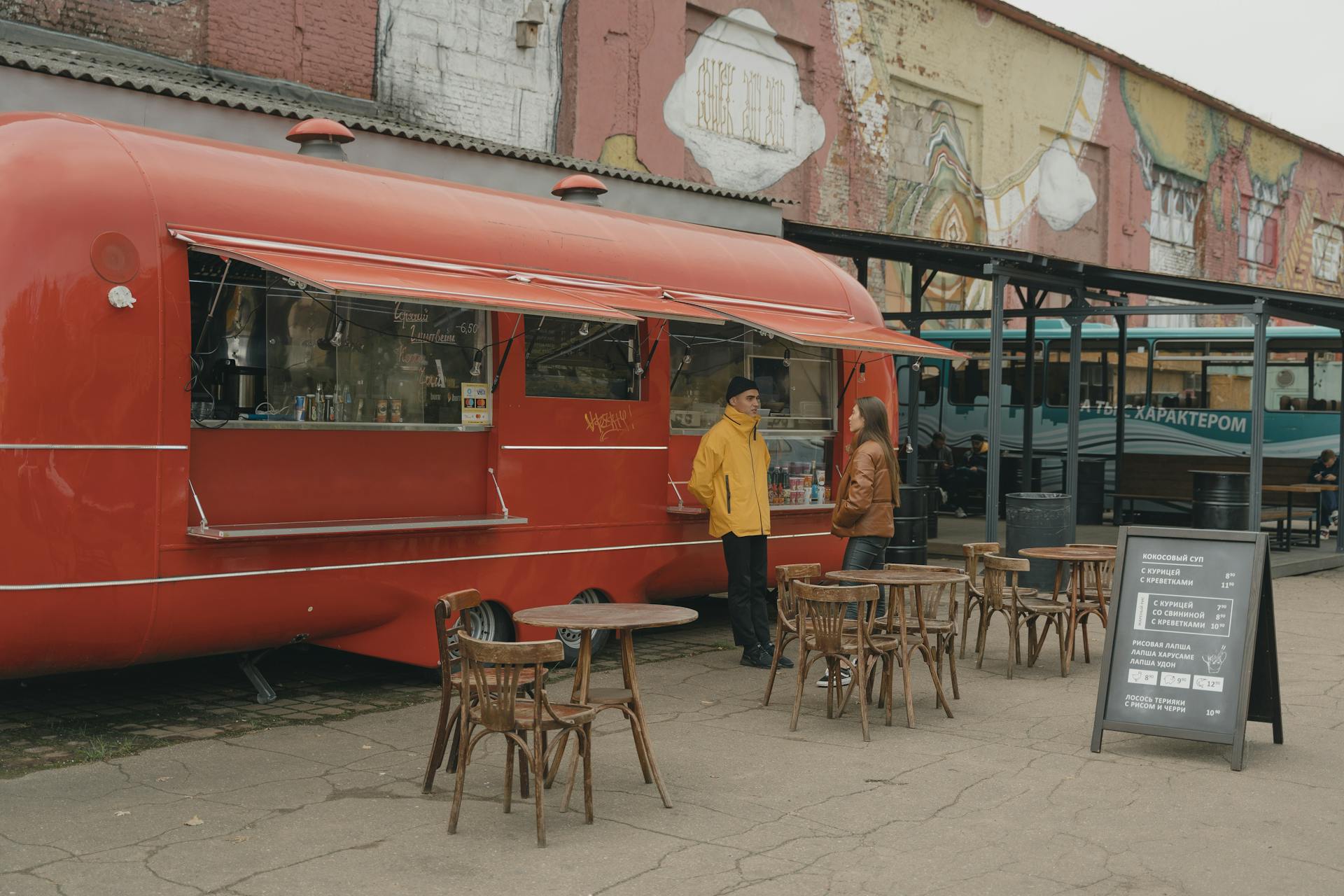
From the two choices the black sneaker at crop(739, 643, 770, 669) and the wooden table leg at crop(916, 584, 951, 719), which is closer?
the wooden table leg at crop(916, 584, 951, 719)

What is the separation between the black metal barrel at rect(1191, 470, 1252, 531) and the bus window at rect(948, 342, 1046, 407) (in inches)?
386

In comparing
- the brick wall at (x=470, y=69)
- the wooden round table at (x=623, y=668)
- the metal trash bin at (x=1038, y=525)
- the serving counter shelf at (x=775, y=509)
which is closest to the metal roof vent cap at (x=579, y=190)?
the serving counter shelf at (x=775, y=509)

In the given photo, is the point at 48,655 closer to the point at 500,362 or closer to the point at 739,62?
the point at 500,362

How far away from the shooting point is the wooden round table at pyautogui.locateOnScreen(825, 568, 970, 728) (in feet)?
25.8

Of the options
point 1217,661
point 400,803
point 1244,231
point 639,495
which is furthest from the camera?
point 1244,231

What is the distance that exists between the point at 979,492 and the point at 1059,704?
16.3 metres

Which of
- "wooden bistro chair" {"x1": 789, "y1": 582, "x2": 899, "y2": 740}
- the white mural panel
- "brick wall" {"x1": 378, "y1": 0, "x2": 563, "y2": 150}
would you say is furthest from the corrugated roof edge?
the white mural panel

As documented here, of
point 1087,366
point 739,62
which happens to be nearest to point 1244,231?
point 1087,366

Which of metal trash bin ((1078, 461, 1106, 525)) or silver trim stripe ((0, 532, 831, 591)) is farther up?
metal trash bin ((1078, 461, 1106, 525))

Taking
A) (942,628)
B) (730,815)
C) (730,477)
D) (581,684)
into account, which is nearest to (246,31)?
(730,477)

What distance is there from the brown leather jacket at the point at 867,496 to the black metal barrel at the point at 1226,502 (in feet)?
24.6

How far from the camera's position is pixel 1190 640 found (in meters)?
7.18

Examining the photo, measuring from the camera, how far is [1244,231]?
109 ft

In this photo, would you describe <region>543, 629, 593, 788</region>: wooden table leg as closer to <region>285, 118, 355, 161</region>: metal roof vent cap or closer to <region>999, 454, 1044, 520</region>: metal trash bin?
<region>285, 118, 355, 161</region>: metal roof vent cap
